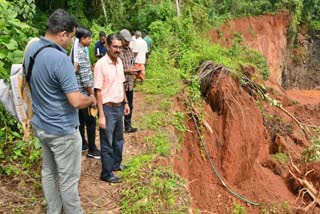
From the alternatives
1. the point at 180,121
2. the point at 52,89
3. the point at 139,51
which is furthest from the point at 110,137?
the point at 139,51

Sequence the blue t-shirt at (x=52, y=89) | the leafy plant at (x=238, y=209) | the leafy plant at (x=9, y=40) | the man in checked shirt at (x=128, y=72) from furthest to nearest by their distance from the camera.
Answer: the leafy plant at (x=238, y=209) → the man in checked shirt at (x=128, y=72) → the leafy plant at (x=9, y=40) → the blue t-shirt at (x=52, y=89)

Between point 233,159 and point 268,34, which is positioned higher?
point 268,34

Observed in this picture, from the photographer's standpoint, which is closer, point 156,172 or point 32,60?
point 32,60

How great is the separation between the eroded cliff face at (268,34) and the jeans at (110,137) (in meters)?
19.8

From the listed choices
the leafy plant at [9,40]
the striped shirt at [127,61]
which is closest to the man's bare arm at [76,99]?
the leafy plant at [9,40]

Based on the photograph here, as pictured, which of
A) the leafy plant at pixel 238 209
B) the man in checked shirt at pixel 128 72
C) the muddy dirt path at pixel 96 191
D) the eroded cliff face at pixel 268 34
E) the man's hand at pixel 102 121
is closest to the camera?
the muddy dirt path at pixel 96 191

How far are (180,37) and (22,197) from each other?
427 inches

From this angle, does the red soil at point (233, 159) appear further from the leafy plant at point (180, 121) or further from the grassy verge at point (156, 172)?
the grassy verge at point (156, 172)

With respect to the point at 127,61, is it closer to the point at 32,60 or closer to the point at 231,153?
the point at 32,60

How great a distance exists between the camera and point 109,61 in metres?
4.71

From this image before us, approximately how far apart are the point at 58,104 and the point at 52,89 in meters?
0.16

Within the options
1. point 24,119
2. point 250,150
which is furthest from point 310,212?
point 24,119

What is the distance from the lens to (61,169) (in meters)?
3.74

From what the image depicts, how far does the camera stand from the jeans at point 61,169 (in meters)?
3.65
